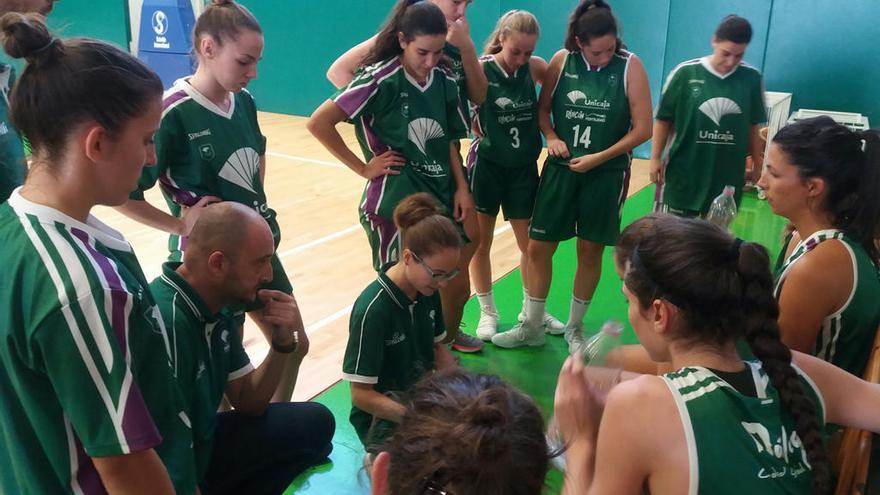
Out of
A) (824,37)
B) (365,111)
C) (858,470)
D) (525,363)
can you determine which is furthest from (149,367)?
(824,37)

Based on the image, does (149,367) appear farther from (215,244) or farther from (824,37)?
(824,37)

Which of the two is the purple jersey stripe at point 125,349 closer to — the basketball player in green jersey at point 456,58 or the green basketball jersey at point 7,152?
the green basketball jersey at point 7,152

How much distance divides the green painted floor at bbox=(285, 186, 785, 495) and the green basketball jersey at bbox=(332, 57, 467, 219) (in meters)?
0.87

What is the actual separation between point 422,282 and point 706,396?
122 centimetres

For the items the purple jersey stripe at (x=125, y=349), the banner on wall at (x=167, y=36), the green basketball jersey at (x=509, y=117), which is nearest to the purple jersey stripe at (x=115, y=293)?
the purple jersey stripe at (x=125, y=349)

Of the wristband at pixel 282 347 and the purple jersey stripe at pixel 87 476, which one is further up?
the purple jersey stripe at pixel 87 476

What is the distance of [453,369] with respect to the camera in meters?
1.21

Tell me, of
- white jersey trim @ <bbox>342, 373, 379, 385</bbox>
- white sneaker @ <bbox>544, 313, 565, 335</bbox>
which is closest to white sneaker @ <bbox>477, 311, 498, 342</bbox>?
white sneaker @ <bbox>544, 313, 565, 335</bbox>

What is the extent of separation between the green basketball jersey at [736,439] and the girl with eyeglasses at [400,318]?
3.58 feet

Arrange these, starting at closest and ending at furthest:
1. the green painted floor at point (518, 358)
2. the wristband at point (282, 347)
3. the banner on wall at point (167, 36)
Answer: the wristband at point (282, 347) → the green painted floor at point (518, 358) → the banner on wall at point (167, 36)

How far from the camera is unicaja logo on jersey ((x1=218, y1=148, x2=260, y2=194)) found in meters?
2.44

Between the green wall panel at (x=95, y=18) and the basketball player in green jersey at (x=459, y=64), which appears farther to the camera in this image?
the green wall panel at (x=95, y=18)

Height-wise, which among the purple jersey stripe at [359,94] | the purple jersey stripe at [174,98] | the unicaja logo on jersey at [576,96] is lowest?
the unicaja logo on jersey at [576,96]

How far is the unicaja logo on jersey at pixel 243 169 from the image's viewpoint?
2.44 m
